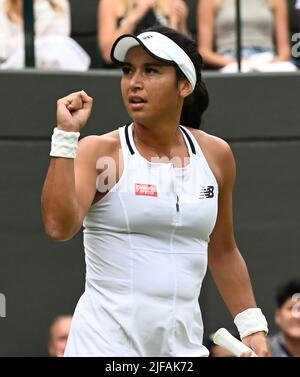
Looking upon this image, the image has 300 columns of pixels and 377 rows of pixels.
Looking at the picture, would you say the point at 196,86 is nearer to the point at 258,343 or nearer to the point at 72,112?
the point at 72,112

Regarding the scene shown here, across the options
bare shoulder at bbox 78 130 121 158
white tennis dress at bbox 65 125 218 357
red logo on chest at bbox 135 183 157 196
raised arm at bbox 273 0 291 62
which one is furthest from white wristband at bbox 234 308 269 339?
raised arm at bbox 273 0 291 62

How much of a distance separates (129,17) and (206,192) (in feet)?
9.90

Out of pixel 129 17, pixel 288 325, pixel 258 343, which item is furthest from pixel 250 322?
pixel 129 17

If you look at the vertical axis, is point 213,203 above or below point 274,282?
above

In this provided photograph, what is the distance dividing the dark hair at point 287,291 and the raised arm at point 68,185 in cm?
277

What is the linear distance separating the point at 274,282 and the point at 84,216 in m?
3.31

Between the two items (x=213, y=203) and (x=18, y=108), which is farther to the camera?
(x=18, y=108)

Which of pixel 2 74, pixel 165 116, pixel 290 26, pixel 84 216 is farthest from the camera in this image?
pixel 290 26

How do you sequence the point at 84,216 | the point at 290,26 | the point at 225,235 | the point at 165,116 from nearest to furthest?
1. the point at 84,216
2. the point at 165,116
3. the point at 225,235
4. the point at 290,26

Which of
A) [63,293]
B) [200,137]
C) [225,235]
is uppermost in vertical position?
[200,137]

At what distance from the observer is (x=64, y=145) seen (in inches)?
154

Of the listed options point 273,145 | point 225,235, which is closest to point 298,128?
point 273,145
